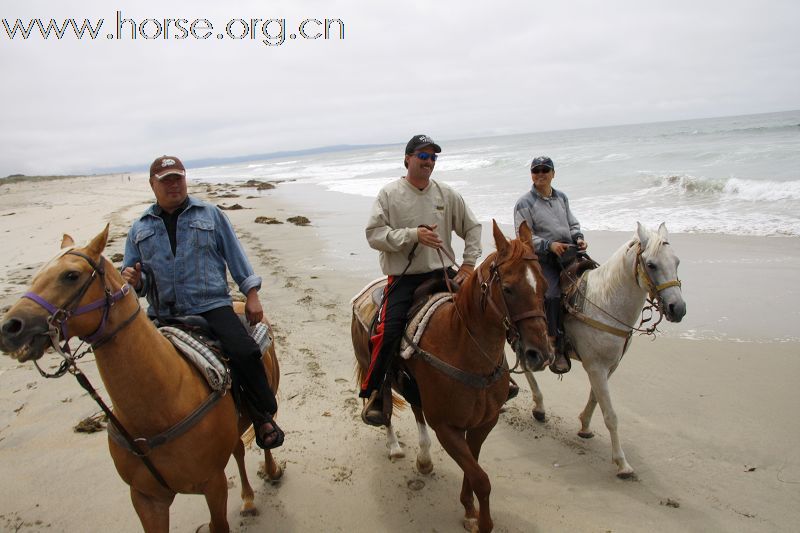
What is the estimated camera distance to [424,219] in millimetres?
3693

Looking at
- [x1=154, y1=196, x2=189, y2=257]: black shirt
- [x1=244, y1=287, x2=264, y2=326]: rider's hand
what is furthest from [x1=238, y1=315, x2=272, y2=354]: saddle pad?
[x1=154, y1=196, x2=189, y2=257]: black shirt

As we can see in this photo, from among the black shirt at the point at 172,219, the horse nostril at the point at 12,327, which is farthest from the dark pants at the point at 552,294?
the horse nostril at the point at 12,327

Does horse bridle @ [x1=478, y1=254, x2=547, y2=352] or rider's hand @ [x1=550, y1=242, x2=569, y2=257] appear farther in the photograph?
rider's hand @ [x1=550, y1=242, x2=569, y2=257]

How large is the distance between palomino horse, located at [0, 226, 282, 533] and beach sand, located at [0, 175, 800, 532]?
107 centimetres

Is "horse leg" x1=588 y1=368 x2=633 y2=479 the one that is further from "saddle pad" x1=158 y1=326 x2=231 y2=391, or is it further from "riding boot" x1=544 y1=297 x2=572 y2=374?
"saddle pad" x1=158 y1=326 x2=231 y2=391

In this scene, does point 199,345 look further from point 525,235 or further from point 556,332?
point 556,332

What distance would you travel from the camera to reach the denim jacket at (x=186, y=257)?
304cm

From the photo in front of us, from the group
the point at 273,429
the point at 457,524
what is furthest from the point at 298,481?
the point at 457,524

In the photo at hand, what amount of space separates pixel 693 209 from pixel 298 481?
47.5ft

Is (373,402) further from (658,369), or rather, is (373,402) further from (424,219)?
(658,369)

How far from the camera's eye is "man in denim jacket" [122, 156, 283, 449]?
3.03 m

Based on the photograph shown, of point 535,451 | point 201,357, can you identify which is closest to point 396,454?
point 535,451

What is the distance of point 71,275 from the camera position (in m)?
2.10

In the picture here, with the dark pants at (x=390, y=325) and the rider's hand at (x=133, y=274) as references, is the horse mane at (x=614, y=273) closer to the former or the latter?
the dark pants at (x=390, y=325)
